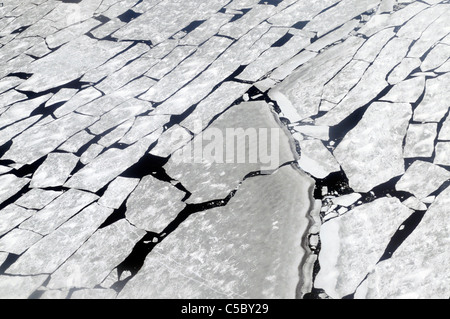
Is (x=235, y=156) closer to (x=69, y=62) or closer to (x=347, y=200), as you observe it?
(x=347, y=200)

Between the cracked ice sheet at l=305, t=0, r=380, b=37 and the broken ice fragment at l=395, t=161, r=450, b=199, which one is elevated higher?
the cracked ice sheet at l=305, t=0, r=380, b=37

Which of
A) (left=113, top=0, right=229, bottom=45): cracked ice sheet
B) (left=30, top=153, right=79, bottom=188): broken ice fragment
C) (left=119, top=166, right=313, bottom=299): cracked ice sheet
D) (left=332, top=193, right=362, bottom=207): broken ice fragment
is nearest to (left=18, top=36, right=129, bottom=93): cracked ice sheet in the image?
(left=113, top=0, right=229, bottom=45): cracked ice sheet

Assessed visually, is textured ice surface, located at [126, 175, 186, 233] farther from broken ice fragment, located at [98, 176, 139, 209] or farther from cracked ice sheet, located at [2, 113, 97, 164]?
cracked ice sheet, located at [2, 113, 97, 164]

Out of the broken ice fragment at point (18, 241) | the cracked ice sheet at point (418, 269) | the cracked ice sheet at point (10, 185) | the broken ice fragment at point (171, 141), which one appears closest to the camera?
the cracked ice sheet at point (418, 269)

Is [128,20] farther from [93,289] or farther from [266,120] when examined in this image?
[93,289]

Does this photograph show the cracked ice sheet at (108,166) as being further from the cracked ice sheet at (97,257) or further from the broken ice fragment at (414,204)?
the broken ice fragment at (414,204)

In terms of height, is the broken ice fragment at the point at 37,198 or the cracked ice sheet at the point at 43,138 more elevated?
the cracked ice sheet at the point at 43,138

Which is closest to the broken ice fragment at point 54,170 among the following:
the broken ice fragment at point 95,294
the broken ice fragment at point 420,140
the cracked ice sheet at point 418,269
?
the broken ice fragment at point 95,294
